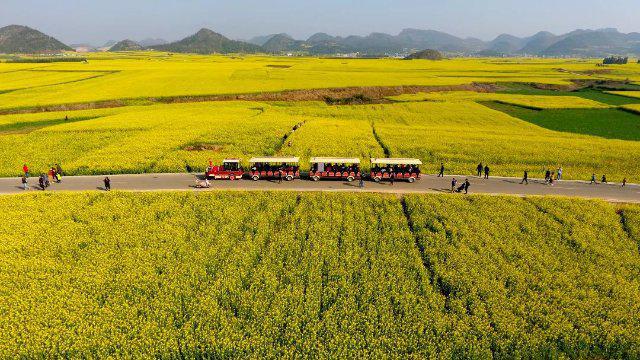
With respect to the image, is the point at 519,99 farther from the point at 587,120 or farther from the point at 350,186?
the point at 350,186

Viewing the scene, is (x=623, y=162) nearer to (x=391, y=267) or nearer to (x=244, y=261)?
(x=391, y=267)

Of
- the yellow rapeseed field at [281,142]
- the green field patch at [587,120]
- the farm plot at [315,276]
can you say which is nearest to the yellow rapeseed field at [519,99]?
the green field patch at [587,120]

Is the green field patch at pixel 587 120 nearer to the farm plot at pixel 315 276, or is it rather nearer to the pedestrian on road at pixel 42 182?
the farm plot at pixel 315 276

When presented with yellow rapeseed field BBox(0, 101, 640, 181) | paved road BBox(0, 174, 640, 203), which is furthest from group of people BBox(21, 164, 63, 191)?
yellow rapeseed field BBox(0, 101, 640, 181)

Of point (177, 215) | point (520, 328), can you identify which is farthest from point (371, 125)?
point (520, 328)

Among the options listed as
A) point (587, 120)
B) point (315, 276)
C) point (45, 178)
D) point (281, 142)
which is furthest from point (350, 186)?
point (587, 120)

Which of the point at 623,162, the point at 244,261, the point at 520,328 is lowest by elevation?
the point at 520,328

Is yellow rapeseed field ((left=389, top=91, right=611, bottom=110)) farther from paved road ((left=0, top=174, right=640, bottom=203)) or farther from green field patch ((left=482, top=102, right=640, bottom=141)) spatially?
paved road ((left=0, top=174, right=640, bottom=203))
